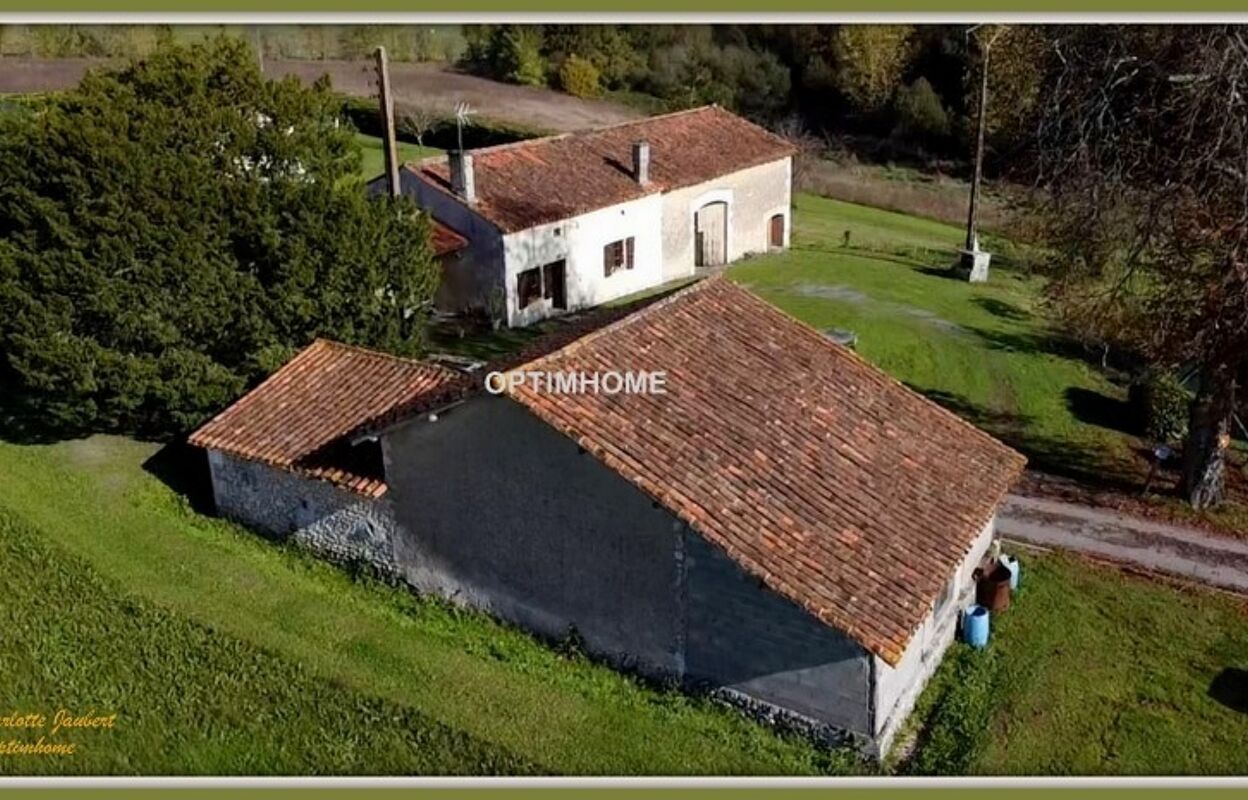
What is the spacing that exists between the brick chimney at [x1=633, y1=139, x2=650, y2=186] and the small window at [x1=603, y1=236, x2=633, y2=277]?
1842 millimetres

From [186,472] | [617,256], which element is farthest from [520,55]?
[186,472]

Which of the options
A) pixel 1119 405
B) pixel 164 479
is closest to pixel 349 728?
pixel 164 479

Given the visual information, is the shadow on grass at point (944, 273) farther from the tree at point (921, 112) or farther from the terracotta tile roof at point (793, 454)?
the terracotta tile roof at point (793, 454)

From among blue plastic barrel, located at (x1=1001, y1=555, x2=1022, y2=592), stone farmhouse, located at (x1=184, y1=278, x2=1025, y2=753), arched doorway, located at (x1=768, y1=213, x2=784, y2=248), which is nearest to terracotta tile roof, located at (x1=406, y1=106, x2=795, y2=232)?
arched doorway, located at (x1=768, y1=213, x2=784, y2=248)

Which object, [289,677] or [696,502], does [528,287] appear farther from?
[696,502]

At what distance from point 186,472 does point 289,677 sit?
24.4 ft

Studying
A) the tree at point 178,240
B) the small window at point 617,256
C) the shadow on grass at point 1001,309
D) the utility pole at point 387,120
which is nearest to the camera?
the tree at point 178,240

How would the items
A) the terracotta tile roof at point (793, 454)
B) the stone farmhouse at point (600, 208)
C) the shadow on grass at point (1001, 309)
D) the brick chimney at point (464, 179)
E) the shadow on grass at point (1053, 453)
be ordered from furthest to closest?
the shadow on grass at point (1001, 309)
the stone farmhouse at point (600, 208)
the brick chimney at point (464, 179)
the shadow on grass at point (1053, 453)
the terracotta tile roof at point (793, 454)

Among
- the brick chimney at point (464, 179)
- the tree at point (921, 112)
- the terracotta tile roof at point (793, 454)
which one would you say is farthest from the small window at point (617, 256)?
the tree at point (921, 112)

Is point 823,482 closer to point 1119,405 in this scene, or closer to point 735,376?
point 735,376

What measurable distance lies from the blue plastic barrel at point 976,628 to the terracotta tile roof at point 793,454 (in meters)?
1.53

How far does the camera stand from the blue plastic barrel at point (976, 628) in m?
17.2

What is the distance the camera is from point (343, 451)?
18.5 m

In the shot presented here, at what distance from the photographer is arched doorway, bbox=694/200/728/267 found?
3888 cm
